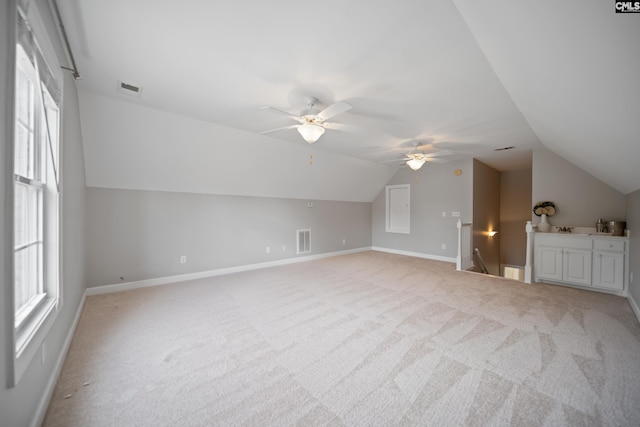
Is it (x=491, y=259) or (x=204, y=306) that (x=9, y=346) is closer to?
(x=204, y=306)

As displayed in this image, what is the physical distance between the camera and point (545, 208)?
4555 mm

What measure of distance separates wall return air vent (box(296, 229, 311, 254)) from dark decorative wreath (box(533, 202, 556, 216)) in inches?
191

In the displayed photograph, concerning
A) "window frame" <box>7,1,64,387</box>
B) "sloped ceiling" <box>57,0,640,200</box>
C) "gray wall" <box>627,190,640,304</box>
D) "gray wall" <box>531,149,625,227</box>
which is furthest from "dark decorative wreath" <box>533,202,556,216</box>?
"window frame" <box>7,1,64,387</box>

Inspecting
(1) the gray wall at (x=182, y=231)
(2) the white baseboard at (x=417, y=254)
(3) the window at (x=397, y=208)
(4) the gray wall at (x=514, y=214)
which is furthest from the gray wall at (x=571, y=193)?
(1) the gray wall at (x=182, y=231)

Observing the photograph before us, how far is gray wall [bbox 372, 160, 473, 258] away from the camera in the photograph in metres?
5.86

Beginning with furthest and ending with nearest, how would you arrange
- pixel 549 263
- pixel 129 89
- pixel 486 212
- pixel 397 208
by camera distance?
pixel 397 208 → pixel 486 212 → pixel 549 263 → pixel 129 89

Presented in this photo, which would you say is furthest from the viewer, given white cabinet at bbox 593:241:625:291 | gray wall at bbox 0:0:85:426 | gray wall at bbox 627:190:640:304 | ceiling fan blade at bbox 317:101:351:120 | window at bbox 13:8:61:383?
white cabinet at bbox 593:241:625:291

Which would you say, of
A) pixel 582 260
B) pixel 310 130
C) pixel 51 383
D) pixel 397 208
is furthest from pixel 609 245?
pixel 51 383

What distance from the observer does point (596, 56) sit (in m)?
1.37

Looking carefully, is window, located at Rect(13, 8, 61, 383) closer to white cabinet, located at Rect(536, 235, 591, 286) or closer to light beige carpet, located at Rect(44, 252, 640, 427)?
light beige carpet, located at Rect(44, 252, 640, 427)

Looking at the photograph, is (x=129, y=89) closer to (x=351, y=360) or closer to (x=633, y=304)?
(x=351, y=360)

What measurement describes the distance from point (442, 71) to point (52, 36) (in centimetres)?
314

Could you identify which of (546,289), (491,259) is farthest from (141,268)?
(491,259)

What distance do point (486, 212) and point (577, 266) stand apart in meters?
2.64
